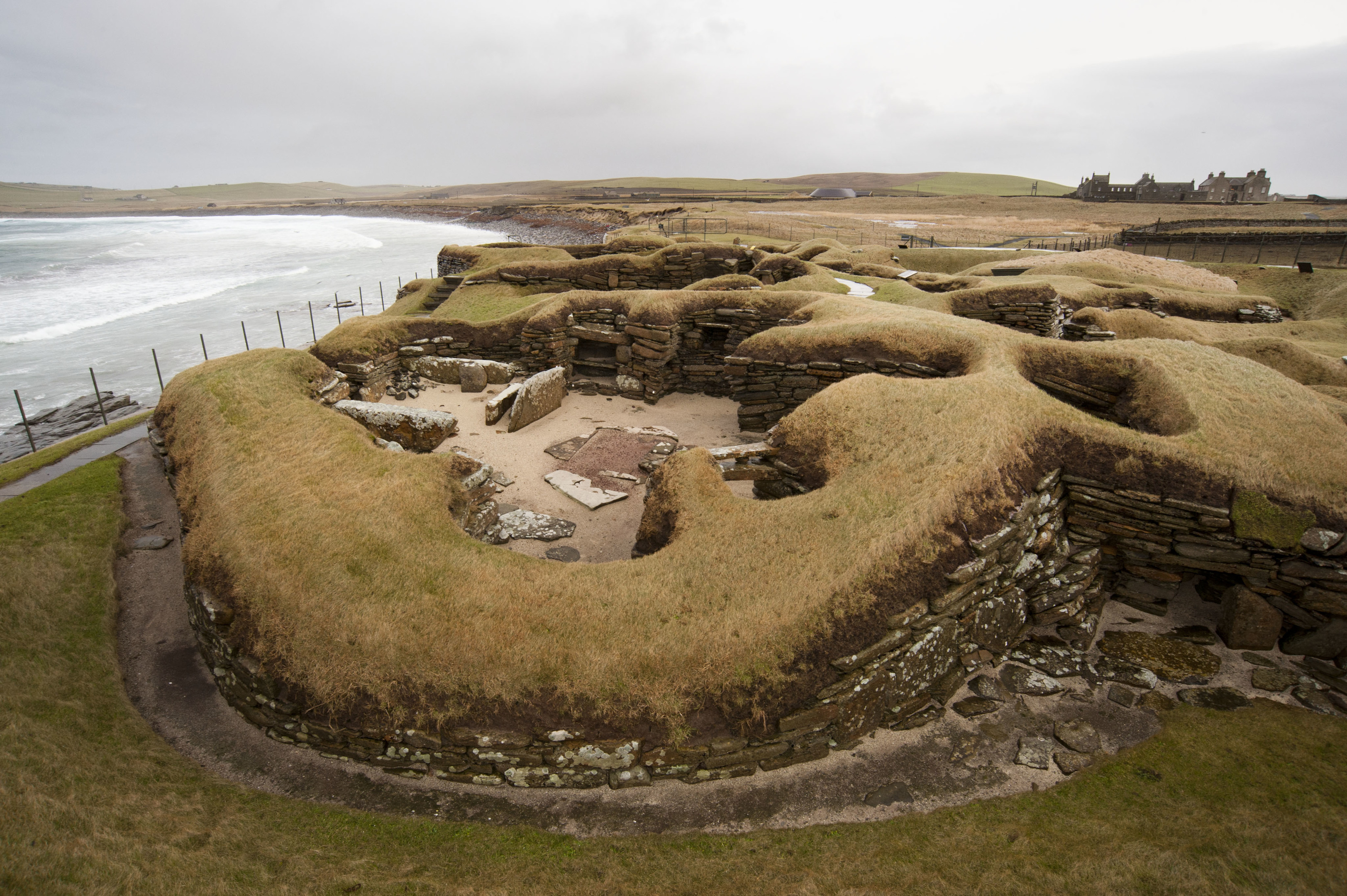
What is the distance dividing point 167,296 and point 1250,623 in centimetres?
6569

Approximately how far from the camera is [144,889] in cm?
410

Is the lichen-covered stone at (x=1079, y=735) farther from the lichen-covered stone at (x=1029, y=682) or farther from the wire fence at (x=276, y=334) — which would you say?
the wire fence at (x=276, y=334)

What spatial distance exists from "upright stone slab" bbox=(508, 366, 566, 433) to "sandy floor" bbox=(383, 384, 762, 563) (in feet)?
0.53

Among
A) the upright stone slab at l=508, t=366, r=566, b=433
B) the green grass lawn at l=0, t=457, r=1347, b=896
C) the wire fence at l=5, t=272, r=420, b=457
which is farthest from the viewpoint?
the wire fence at l=5, t=272, r=420, b=457

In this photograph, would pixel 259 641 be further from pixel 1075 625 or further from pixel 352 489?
pixel 1075 625

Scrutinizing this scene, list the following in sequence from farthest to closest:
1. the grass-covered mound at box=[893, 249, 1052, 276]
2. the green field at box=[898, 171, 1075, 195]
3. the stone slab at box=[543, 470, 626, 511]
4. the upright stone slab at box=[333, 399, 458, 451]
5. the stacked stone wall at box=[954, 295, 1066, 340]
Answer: the green field at box=[898, 171, 1075, 195] → the grass-covered mound at box=[893, 249, 1052, 276] → the stacked stone wall at box=[954, 295, 1066, 340] → the upright stone slab at box=[333, 399, 458, 451] → the stone slab at box=[543, 470, 626, 511]

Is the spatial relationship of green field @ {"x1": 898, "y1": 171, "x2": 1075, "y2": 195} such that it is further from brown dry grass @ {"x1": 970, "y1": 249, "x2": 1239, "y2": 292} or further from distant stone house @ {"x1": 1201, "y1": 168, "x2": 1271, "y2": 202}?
brown dry grass @ {"x1": 970, "y1": 249, "x2": 1239, "y2": 292}

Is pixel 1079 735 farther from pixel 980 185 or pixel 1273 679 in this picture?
pixel 980 185

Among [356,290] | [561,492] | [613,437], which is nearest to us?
[561,492]

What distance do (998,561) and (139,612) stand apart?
12179 mm

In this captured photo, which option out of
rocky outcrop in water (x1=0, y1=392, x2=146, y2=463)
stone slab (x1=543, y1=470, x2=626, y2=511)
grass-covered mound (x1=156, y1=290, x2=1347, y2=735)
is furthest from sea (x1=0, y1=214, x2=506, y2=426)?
grass-covered mound (x1=156, y1=290, x2=1347, y2=735)

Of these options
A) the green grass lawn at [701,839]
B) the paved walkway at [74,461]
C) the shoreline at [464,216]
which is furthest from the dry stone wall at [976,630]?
the shoreline at [464,216]

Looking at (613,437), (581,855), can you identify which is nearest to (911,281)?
(613,437)

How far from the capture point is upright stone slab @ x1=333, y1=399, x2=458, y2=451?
41.5ft
